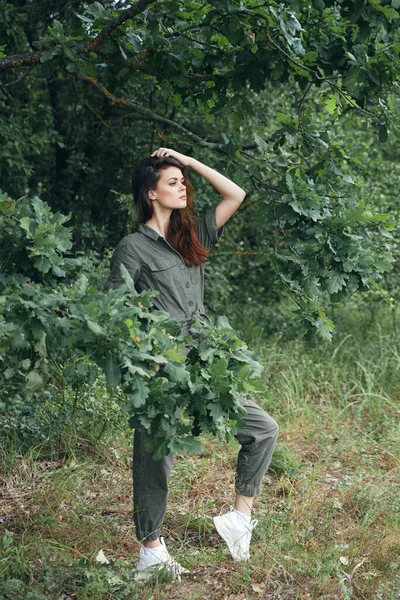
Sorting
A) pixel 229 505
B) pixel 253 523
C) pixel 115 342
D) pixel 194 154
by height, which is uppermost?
pixel 115 342

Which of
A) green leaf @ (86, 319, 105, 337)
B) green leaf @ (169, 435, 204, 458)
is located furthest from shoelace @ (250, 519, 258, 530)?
green leaf @ (86, 319, 105, 337)

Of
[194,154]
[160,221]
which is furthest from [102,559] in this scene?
[194,154]

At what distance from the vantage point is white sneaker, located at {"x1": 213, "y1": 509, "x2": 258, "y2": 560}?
148 inches

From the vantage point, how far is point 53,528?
3973mm

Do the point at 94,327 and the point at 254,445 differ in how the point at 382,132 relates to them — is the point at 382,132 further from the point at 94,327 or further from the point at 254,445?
the point at 94,327

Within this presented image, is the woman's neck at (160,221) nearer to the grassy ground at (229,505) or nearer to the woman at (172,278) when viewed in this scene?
the woman at (172,278)

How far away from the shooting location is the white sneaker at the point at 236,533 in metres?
3.76

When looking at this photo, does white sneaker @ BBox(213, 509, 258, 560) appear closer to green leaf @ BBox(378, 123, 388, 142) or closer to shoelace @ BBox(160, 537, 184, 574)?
shoelace @ BBox(160, 537, 184, 574)

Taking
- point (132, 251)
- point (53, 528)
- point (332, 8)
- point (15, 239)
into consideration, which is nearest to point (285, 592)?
point (53, 528)

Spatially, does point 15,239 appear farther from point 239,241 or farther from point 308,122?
point 239,241

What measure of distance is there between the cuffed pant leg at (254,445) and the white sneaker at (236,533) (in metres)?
0.13

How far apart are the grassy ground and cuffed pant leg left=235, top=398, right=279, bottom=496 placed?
0.32 m

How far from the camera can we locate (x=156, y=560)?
11.8 ft

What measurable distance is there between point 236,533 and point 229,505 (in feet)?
2.43
